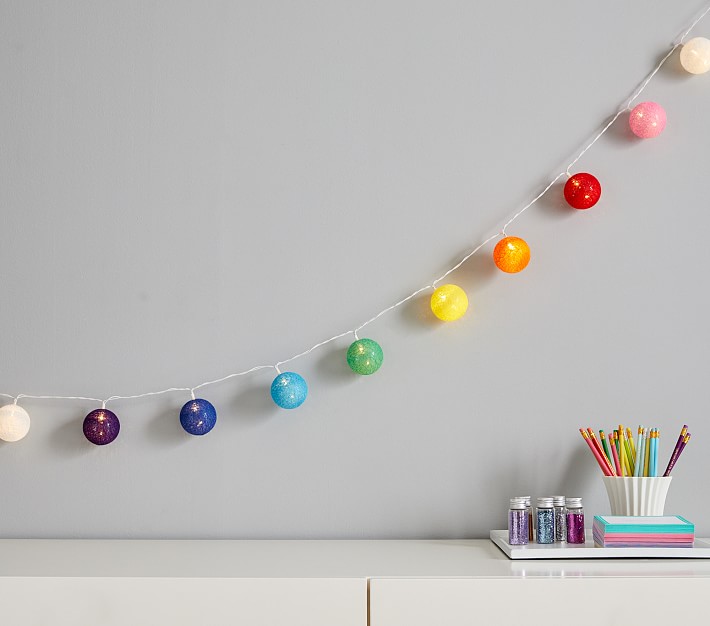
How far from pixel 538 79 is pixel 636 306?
0.43 m

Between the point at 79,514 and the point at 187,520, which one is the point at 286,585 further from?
the point at 79,514

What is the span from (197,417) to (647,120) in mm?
910

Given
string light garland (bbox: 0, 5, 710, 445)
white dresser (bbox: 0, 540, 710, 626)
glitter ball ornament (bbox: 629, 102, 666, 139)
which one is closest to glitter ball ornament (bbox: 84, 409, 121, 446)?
string light garland (bbox: 0, 5, 710, 445)

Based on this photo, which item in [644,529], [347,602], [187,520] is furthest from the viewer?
[187,520]

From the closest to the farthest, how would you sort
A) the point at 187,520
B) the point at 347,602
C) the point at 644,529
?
the point at 347,602 → the point at 644,529 → the point at 187,520

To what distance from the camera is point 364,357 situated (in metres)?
1.30

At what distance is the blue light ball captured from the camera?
4.25 ft

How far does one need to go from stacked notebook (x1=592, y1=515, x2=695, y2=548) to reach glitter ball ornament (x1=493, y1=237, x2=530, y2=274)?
43 cm

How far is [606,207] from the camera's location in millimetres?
1374

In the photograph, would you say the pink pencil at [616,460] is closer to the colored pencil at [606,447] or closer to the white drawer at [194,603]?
the colored pencil at [606,447]

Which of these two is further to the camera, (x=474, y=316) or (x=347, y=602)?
(x=474, y=316)

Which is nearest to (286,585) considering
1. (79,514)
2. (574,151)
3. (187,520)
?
(187,520)

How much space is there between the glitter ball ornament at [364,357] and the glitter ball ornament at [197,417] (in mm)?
250

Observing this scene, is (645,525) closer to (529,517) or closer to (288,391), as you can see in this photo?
(529,517)
